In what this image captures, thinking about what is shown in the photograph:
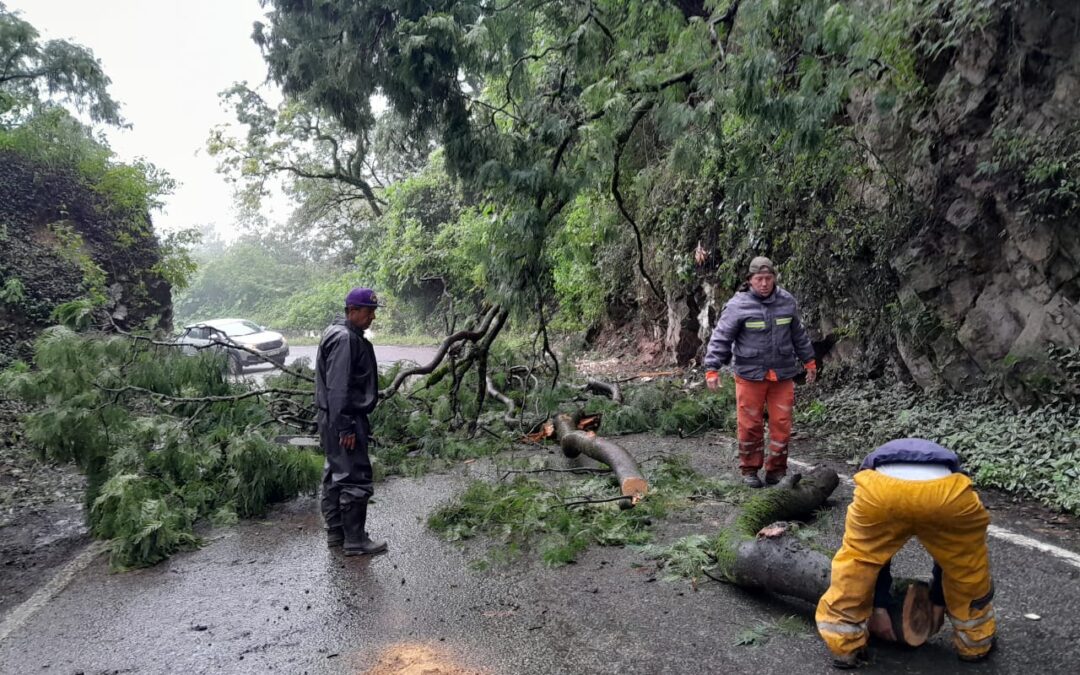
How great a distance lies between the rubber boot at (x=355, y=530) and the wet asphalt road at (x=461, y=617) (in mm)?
99

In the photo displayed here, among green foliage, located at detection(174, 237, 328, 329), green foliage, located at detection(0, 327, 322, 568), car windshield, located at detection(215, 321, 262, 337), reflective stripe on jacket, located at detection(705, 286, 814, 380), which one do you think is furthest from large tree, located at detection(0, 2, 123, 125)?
green foliage, located at detection(174, 237, 328, 329)

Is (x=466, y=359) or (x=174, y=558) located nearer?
(x=174, y=558)

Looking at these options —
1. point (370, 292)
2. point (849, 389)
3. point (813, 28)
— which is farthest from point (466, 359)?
point (813, 28)

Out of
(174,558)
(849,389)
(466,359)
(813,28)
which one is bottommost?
(174,558)

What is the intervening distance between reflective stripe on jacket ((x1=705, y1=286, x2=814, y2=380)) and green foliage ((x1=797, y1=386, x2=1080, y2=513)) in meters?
1.59

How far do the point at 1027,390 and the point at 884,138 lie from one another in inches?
137

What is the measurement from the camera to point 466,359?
870cm

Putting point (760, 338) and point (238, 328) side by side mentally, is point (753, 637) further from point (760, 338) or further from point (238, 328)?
point (238, 328)

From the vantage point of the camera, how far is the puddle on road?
337cm

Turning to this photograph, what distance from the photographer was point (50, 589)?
4.93 metres

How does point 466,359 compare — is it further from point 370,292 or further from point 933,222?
point 933,222

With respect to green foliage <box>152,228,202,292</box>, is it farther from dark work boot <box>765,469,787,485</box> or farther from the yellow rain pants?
the yellow rain pants

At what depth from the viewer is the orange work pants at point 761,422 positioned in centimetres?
596

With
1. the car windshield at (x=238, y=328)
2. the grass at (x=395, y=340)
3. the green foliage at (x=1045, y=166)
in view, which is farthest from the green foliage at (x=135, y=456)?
the grass at (x=395, y=340)
